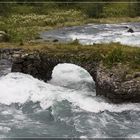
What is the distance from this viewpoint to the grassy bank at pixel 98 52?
30344 millimetres

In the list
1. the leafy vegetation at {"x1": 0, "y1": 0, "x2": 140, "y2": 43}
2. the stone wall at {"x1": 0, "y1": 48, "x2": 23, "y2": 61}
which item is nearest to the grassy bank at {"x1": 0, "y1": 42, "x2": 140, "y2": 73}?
the stone wall at {"x1": 0, "y1": 48, "x2": 23, "y2": 61}

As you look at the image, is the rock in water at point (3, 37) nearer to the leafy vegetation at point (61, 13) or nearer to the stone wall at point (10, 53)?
the stone wall at point (10, 53)

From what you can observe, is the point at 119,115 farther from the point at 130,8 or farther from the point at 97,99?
the point at 130,8

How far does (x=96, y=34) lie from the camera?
5850 cm

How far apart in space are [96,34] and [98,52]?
2696 centimetres

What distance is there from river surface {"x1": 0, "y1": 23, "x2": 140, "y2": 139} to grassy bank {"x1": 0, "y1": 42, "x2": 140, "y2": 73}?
2.26 meters

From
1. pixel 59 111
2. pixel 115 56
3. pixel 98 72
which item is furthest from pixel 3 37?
pixel 59 111

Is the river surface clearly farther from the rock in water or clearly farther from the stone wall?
the rock in water

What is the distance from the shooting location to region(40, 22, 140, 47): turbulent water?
2050 inches

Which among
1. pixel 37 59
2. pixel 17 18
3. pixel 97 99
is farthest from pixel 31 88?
pixel 17 18

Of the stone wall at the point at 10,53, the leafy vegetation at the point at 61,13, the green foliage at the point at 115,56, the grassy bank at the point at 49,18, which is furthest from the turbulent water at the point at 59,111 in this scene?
the leafy vegetation at the point at 61,13

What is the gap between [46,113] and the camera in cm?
2798

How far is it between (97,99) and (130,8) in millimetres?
57618

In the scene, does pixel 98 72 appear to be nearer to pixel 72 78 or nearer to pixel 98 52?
pixel 98 52
